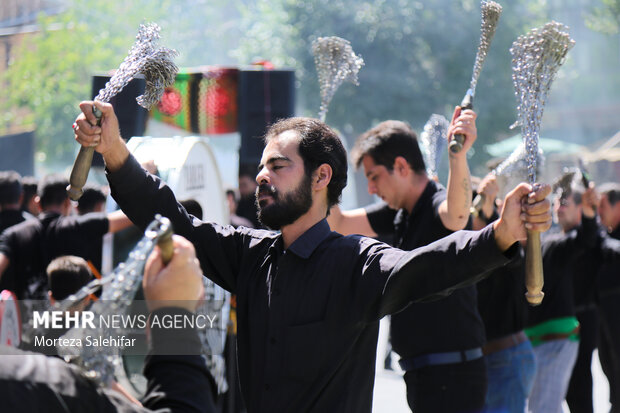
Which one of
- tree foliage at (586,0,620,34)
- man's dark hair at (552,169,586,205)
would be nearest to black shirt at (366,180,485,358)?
man's dark hair at (552,169,586,205)

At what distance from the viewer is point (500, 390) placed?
15.8 feet

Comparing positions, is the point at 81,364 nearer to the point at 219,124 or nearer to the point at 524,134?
the point at 524,134

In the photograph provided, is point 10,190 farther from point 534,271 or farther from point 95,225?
point 534,271

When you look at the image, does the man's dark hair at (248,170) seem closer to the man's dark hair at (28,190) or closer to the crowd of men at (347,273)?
the man's dark hair at (28,190)

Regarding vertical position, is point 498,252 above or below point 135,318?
above

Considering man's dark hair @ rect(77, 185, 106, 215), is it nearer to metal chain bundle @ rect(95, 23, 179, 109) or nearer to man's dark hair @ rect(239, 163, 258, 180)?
man's dark hair @ rect(239, 163, 258, 180)

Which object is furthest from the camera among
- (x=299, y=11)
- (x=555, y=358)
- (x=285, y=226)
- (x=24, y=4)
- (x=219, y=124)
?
(x=299, y=11)

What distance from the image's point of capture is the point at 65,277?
4.41 m

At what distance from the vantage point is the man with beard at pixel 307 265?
2.43 meters

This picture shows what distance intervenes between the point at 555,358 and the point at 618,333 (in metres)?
1.11

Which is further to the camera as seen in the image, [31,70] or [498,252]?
[31,70]

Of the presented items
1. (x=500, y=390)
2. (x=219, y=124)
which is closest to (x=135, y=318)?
(x=500, y=390)

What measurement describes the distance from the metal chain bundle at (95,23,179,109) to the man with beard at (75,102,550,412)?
124 millimetres

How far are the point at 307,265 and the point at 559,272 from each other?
381cm
